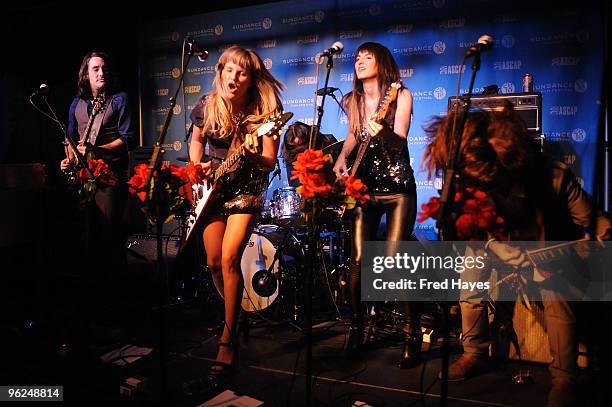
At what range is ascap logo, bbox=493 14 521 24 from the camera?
5.42 m

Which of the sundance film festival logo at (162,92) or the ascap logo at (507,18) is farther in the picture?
the sundance film festival logo at (162,92)

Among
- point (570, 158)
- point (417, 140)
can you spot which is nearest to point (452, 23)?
point (417, 140)

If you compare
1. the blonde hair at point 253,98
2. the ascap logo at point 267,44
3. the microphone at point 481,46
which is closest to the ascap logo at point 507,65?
the ascap logo at point 267,44

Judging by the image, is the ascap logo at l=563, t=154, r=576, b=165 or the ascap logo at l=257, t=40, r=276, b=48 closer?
the ascap logo at l=563, t=154, r=576, b=165

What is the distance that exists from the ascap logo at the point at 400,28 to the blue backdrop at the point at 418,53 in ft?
0.04

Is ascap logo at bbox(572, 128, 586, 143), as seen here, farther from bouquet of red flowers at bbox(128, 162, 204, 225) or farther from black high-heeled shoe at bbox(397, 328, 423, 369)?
bouquet of red flowers at bbox(128, 162, 204, 225)

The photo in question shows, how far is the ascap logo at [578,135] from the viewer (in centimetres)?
528

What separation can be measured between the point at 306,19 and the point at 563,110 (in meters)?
3.37

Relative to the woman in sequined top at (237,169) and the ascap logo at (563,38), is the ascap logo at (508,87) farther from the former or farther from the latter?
the woman in sequined top at (237,169)

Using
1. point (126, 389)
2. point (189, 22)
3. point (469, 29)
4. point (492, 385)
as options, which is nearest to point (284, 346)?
point (126, 389)

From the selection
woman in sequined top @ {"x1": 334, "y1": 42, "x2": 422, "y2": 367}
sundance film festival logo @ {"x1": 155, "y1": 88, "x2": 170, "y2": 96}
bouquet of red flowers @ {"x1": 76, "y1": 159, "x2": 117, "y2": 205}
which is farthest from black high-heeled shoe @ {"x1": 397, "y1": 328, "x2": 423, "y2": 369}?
sundance film festival logo @ {"x1": 155, "y1": 88, "x2": 170, "y2": 96}

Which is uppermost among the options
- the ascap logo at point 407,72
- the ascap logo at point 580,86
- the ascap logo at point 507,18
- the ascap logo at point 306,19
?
the ascap logo at point 306,19

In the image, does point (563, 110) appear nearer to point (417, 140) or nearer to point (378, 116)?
point (417, 140)

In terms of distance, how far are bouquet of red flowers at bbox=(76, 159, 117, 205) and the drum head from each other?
56.4 inches
